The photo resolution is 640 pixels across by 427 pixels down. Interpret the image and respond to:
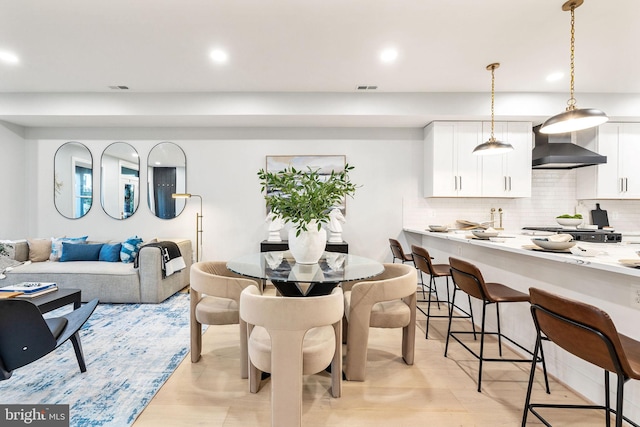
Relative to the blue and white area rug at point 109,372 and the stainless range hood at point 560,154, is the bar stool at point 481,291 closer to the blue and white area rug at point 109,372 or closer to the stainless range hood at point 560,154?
the blue and white area rug at point 109,372

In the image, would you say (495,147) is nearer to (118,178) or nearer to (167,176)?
(167,176)

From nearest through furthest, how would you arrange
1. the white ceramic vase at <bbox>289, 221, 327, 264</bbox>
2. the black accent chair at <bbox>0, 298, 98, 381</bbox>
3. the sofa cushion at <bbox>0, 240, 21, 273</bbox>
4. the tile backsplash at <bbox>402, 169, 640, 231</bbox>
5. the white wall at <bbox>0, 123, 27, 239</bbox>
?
the black accent chair at <bbox>0, 298, 98, 381</bbox> < the white ceramic vase at <bbox>289, 221, 327, 264</bbox> < the sofa cushion at <bbox>0, 240, 21, 273</bbox> < the white wall at <bbox>0, 123, 27, 239</bbox> < the tile backsplash at <bbox>402, 169, 640, 231</bbox>

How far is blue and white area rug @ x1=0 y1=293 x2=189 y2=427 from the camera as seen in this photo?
1.71 meters

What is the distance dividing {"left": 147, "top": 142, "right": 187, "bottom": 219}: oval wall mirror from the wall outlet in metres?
4.75

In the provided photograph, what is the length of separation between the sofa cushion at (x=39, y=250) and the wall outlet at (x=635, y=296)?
18.8ft

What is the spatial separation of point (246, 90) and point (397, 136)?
7.49 feet

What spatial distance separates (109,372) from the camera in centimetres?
205

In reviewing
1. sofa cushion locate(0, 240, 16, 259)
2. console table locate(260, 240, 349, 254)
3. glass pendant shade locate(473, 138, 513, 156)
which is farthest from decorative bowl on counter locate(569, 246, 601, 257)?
sofa cushion locate(0, 240, 16, 259)

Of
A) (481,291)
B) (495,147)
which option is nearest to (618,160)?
(495,147)

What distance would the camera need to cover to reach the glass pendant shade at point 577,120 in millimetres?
1934

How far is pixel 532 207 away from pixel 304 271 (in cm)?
416

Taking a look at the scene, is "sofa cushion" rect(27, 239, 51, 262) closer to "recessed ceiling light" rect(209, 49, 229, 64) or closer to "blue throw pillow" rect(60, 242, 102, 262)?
"blue throw pillow" rect(60, 242, 102, 262)

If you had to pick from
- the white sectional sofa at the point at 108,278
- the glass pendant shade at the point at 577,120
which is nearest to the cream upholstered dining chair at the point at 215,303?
the white sectional sofa at the point at 108,278

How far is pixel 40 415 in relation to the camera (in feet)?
5.35
